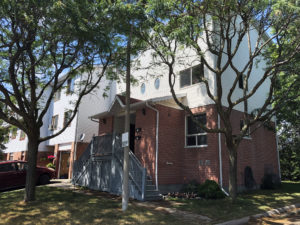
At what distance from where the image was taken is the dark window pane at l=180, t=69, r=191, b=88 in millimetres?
14923

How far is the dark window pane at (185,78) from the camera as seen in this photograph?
1492cm

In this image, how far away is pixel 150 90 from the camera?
1712 cm

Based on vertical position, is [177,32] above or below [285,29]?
below

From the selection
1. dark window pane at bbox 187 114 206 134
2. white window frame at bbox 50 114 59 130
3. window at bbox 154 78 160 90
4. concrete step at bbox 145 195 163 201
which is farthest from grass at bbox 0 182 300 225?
white window frame at bbox 50 114 59 130

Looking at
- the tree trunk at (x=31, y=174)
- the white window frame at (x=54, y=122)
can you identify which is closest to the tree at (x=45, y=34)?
the tree trunk at (x=31, y=174)

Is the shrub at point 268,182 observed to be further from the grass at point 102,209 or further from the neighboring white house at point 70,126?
the neighboring white house at point 70,126

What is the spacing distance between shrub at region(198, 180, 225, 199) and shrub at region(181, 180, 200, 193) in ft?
2.02

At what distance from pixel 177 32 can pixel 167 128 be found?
6.10 meters

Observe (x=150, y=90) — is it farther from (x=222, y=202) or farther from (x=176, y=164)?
(x=222, y=202)

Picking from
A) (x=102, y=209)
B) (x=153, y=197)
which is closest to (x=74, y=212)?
(x=102, y=209)

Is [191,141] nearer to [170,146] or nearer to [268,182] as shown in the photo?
[170,146]

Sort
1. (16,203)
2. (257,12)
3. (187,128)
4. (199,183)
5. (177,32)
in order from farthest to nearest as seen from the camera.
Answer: (187,128), (199,183), (257,12), (16,203), (177,32)

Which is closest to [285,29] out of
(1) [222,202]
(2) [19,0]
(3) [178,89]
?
(3) [178,89]

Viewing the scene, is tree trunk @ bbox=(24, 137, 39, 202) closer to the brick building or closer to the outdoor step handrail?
the outdoor step handrail
